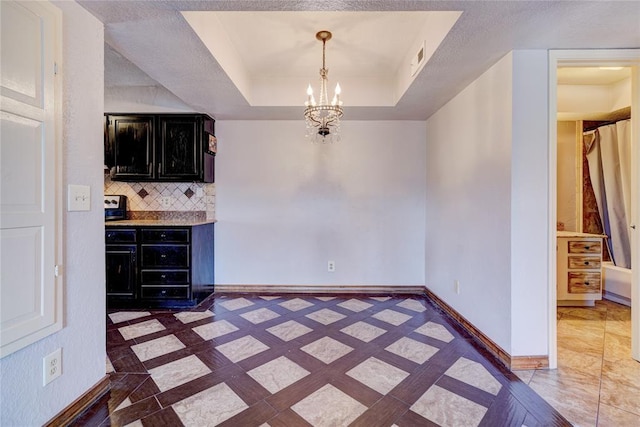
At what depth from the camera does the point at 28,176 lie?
1229 mm

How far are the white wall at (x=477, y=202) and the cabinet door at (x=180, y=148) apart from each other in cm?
284

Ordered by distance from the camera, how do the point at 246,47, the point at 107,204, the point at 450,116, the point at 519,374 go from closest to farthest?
the point at 519,374, the point at 246,47, the point at 450,116, the point at 107,204

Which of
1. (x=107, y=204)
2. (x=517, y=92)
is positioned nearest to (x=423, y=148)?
(x=517, y=92)

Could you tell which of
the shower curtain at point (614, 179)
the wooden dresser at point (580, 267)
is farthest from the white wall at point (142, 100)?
the shower curtain at point (614, 179)

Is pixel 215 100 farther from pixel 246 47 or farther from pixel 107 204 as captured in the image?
pixel 107 204

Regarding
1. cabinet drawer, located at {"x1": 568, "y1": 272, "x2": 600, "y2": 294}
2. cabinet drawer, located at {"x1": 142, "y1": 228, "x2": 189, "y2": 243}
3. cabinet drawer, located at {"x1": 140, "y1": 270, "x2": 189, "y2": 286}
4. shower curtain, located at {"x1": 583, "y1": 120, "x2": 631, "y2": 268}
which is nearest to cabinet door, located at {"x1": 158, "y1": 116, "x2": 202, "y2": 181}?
cabinet drawer, located at {"x1": 142, "y1": 228, "x2": 189, "y2": 243}

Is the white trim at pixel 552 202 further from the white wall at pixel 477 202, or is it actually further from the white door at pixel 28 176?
the white door at pixel 28 176

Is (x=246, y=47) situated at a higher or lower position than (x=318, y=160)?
higher

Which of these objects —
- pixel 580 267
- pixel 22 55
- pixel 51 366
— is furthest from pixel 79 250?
pixel 580 267

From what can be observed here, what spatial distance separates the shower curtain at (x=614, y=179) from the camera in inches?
132

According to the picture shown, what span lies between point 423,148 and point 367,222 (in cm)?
122

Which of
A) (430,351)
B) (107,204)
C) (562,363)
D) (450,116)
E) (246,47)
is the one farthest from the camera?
(107,204)

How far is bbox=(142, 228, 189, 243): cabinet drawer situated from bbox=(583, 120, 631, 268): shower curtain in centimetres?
517

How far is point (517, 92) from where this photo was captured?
195 cm
